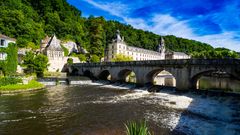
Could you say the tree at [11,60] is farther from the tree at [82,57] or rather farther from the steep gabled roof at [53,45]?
the tree at [82,57]

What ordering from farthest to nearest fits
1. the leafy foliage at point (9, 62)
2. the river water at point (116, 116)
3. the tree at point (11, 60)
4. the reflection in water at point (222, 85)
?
the tree at point (11, 60), the leafy foliage at point (9, 62), the reflection in water at point (222, 85), the river water at point (116, 116)

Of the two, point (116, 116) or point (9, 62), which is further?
point (9, 62)

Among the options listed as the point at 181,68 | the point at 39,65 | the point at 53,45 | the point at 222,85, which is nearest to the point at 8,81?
the point at 39,65

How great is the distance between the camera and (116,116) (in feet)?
69.1

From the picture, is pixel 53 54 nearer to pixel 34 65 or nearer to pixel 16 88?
pixel 34 65

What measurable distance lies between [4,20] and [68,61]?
27.0 meters

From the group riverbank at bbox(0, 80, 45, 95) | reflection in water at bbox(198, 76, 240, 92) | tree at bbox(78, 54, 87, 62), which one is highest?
tree at bbox(78, 54, 87, 62)

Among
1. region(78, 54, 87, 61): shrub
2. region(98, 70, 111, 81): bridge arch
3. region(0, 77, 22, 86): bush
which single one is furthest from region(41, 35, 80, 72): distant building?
region(0, 77, 22, 86): bush

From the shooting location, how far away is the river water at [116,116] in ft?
54.9

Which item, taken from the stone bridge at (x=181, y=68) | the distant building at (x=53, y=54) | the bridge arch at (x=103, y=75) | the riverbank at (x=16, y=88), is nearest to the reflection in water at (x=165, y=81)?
the stone bridge at (x=181, y=68)

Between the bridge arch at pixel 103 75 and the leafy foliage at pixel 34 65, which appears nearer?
the leafy foliage at pixel 34 65

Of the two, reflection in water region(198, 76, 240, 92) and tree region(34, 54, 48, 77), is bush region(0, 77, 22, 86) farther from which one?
reflection in water region(198, 76, 240, 92)

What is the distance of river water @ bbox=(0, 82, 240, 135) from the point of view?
54.9 ft

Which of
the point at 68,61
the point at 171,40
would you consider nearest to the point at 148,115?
the point at 68,61
